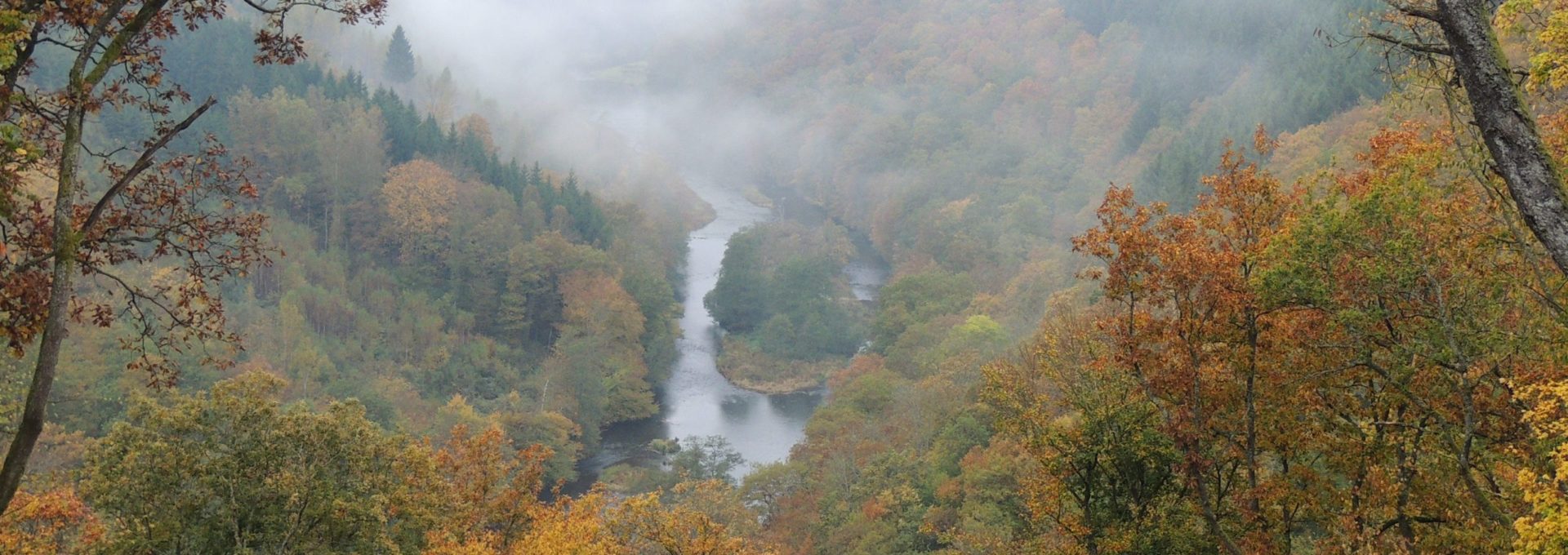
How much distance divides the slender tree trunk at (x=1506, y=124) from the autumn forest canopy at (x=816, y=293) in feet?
0.08

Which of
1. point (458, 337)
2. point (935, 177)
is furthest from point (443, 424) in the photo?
point (935, 177)

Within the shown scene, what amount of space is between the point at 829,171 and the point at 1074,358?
109 m

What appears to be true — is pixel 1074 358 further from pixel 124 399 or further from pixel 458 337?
pixel 458 337

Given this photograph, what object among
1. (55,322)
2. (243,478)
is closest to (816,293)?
(243,478)

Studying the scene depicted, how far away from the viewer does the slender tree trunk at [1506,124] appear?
7035mm

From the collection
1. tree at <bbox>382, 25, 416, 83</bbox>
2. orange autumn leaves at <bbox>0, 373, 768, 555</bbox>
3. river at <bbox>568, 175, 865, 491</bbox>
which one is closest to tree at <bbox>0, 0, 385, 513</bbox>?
orange autumn leaves at <bbox>0, 373, 768, 555</bbox>

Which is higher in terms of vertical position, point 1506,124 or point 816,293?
point 816,293

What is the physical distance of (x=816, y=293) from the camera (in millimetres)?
76250

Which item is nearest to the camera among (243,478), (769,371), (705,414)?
(243,478)

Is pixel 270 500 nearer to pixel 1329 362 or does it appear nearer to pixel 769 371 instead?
pixel 1329 362

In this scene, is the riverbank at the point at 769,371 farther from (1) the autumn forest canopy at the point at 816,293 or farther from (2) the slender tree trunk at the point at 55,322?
(2) the slender tree trunk at the point at 55,322

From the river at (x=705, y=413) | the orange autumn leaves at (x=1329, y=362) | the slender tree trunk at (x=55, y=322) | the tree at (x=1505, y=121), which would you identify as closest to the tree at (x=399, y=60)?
the river at (x=705, y=413)

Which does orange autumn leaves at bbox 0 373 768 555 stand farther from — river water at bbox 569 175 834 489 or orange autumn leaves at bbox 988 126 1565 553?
river water at bbox 569 175 834 489

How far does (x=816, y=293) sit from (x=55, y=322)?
230 feet
